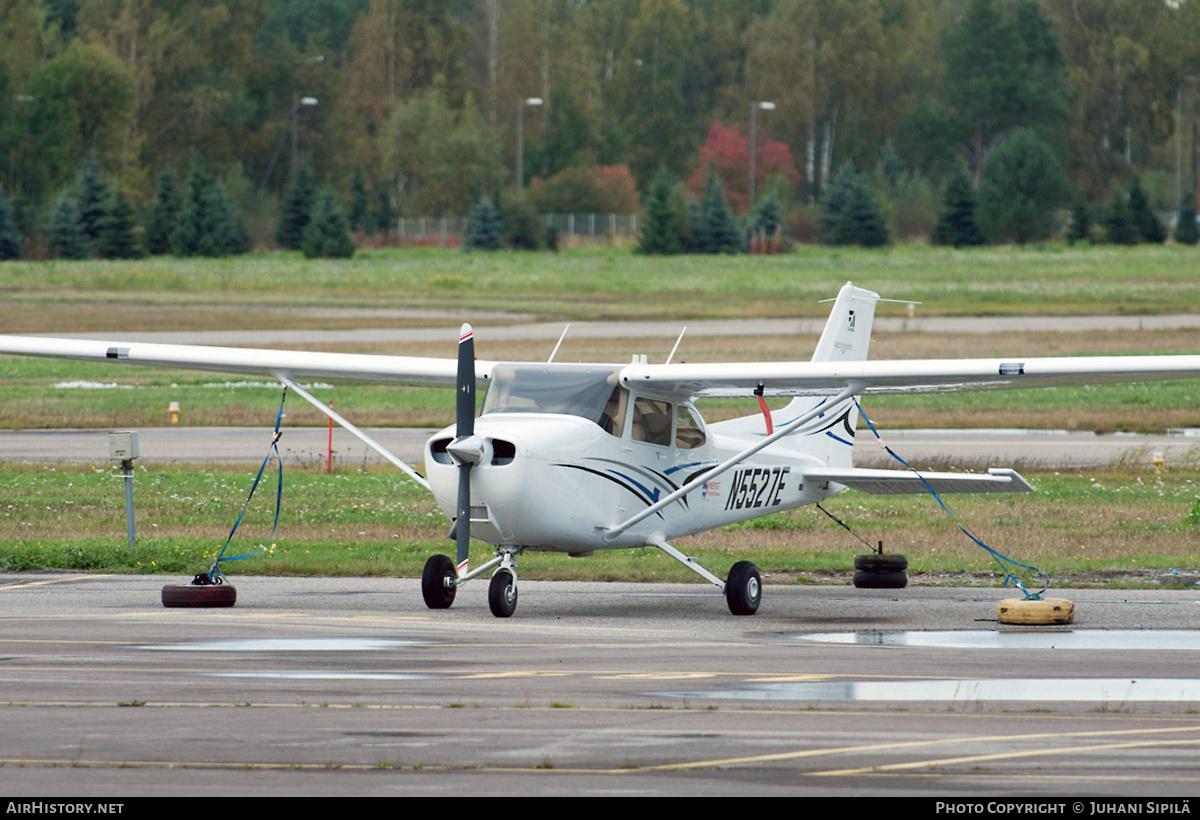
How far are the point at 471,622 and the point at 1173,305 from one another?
50983mm

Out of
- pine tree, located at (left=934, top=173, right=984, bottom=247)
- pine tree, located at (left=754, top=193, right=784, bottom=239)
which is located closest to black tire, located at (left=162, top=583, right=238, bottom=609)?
pine tree, located at (left=754, top=193, right=784, bottom=239)

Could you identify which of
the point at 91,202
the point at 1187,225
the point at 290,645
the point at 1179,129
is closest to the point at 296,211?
the point at 91,202

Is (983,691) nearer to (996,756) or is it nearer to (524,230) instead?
(996,756)

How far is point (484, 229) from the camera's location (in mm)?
88625

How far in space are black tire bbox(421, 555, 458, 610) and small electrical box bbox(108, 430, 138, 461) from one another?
3.97m

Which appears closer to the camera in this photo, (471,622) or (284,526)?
(471,622)

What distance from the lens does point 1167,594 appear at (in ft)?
47.0

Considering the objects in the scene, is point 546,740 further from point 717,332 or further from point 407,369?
point 717,332

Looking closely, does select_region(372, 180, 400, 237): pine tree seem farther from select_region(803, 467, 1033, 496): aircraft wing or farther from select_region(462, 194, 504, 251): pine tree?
select_region(803, 467, 1033, 496): aircraft wing

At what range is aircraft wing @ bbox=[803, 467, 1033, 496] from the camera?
46.9 ft

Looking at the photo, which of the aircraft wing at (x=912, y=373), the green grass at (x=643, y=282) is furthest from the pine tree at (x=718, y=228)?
the aircraft wing at (x=912, y=373)

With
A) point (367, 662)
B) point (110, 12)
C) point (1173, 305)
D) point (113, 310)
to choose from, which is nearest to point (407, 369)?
point (367, 662)

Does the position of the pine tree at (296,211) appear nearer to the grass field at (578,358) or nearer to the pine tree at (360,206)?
the pine tree at (360,206)

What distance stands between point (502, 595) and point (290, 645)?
2.04 meters
